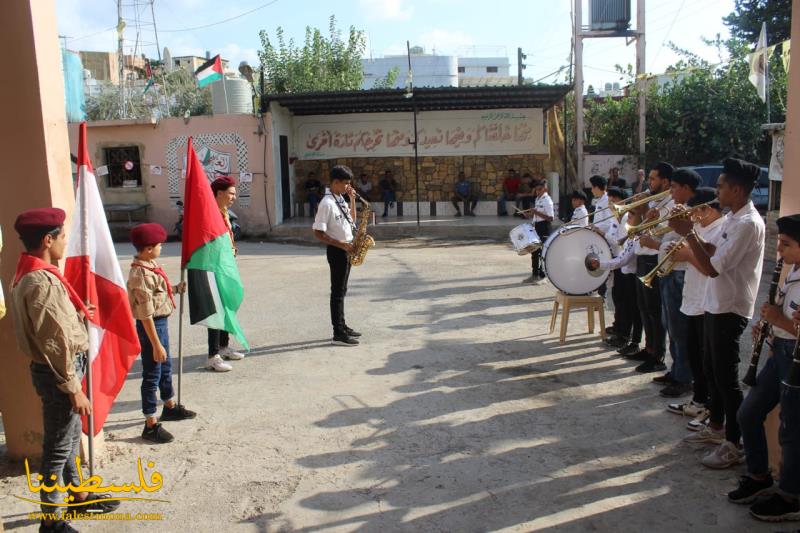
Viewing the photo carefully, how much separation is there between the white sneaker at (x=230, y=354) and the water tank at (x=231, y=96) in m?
11.9

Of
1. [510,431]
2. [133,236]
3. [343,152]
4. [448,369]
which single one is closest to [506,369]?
[448,369]

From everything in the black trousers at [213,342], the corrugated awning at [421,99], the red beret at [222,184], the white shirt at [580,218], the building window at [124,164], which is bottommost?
the black trousers at [213,342]

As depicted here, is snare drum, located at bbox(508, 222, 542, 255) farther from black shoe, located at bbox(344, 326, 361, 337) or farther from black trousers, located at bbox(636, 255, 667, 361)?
black shoe, located at bbox(344, 326, 361, 337)

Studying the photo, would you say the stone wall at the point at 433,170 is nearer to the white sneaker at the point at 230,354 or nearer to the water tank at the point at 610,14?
the water tank at the point at 610,14

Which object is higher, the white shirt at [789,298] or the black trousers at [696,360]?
the white shirt at [789,298]

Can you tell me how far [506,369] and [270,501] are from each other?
286 centimetres

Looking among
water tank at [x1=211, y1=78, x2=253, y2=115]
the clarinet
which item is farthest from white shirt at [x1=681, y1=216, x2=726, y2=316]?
water tank at [x1=211, y1=78, x2=253, y2=115]

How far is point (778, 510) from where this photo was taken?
11.0 ft

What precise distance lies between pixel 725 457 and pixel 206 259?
390 cm

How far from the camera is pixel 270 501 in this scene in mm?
3734

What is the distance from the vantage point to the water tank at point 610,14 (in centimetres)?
1770

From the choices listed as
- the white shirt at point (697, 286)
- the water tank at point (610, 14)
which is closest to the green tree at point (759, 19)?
the water tank at point (610, 14)

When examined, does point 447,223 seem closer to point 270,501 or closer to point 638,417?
point 638,417

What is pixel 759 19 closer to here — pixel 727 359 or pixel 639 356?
pixel 639 356
